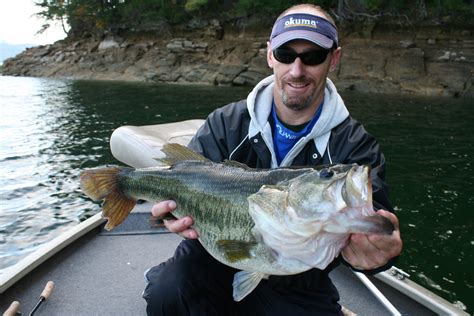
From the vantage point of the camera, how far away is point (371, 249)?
277 centimetres

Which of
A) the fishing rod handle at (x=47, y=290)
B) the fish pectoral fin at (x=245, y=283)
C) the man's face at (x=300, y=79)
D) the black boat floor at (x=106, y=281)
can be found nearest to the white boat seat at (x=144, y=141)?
the black boat floor at (x=106, y=281)

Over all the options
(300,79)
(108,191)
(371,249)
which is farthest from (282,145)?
(108,191)

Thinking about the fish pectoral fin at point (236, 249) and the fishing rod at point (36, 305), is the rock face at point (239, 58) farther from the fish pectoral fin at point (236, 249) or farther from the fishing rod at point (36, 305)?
the fish pectoral fin at point (236, 249)

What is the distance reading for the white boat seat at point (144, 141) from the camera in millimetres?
6406

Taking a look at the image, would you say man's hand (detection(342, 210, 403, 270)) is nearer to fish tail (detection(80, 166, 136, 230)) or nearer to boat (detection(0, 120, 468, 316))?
boat (detection(0, 120, 468, 316))

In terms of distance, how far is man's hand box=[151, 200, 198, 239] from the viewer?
309cm

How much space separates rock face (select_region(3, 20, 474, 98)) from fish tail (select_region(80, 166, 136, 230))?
1214 inches

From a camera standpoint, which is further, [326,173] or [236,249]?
[236,249]

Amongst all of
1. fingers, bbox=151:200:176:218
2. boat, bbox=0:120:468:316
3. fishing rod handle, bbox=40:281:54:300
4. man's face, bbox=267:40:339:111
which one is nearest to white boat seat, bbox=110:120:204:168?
boat, bbox=0:120:468:316

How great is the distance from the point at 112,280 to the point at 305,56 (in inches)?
121

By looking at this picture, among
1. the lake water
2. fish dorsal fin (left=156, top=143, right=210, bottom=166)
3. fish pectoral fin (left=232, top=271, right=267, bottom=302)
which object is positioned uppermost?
fish dorsal fin (left=156, top=143, right=210, bottom=166)

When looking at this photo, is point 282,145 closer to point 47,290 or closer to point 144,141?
point 47,290

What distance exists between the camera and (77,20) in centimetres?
5656

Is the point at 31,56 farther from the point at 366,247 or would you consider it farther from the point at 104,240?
the point at 366,247
